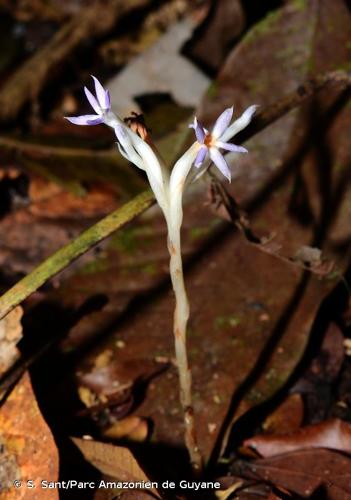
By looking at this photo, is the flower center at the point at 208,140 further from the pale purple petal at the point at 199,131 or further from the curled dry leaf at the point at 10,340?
the curled dry leaf at the point at 10,340

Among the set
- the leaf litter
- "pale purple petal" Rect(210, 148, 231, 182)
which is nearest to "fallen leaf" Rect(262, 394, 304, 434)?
the leaf litter

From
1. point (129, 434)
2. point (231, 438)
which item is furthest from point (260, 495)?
point (129, 434)

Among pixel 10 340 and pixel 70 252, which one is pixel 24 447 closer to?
pixel 10 340

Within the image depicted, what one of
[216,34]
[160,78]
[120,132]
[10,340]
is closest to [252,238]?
[120,132]

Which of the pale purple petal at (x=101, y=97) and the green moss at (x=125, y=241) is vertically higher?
the pale purple petal at (x=101, y=97)

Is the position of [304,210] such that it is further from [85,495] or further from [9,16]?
[9,16]

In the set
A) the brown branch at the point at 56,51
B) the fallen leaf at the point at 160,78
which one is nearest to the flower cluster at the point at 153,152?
the fallen leaf at the point at 160,78
